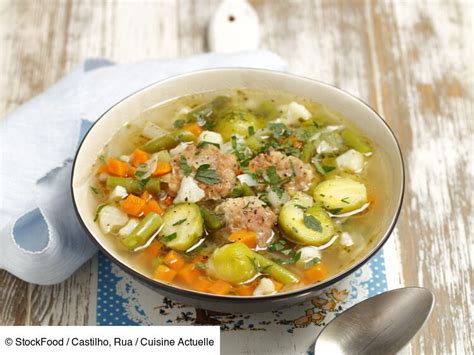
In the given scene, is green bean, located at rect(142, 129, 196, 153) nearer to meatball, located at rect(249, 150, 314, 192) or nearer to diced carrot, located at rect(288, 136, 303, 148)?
meatball, located at rect(249, 150, 314, 192)

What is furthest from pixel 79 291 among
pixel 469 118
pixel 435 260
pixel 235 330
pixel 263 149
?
pixel 469 118

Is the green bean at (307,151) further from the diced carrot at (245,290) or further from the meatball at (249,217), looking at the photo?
the diced carrot at (245,290)

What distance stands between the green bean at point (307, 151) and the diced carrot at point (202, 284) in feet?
2.80

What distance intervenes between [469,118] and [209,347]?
2503 millimetres

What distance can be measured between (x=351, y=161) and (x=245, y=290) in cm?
93

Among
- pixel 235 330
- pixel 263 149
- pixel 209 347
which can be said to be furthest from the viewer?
pixel 263 149

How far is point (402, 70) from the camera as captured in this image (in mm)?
4973

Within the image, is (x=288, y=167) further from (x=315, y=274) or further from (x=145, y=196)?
(x=145, y=196)

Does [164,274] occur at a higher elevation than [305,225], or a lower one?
lower

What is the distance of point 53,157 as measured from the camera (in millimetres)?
3988

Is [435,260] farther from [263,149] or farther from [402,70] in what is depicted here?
[402,70]

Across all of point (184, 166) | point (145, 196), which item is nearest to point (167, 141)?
point (184, 166)

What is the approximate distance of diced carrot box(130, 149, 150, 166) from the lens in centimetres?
358

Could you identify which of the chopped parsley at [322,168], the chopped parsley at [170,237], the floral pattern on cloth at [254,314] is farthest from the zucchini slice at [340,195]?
the chopped parsley at [170,237]
